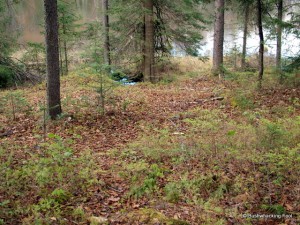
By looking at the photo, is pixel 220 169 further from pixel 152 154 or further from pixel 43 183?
pixel 43 183

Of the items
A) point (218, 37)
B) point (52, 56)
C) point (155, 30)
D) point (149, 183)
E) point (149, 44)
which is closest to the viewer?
point (149, 183)

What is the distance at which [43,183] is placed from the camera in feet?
14.5

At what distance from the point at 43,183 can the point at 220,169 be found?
2768 millimetres

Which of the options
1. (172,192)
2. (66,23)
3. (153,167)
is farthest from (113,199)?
(66,23)

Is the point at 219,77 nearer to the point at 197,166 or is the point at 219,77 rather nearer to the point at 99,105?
the point at 99,105

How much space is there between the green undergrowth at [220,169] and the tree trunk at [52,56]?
8.74 feet

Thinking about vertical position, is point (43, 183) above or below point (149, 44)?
below

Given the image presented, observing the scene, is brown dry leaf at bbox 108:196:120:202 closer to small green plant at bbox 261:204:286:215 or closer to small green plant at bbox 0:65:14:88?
small green plant at bbox 261:204:286:215

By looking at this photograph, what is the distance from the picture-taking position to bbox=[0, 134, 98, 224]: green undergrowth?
3719 millimetres

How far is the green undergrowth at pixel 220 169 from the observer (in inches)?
158

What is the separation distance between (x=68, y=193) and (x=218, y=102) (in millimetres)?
6143


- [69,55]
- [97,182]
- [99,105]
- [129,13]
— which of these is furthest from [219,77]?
[69,55]

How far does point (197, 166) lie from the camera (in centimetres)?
499

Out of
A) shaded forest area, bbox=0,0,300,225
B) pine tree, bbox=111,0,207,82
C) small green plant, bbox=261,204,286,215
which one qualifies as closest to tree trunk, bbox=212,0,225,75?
pine tree, bbox=111,0,207,82
